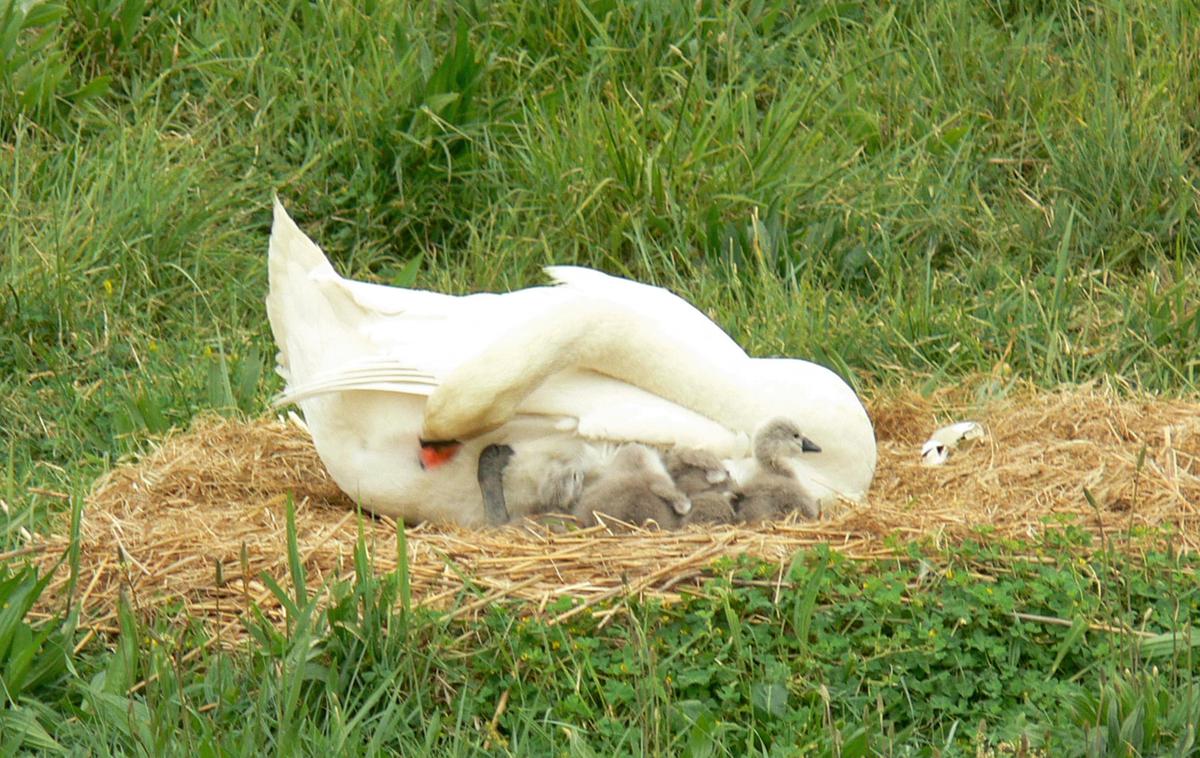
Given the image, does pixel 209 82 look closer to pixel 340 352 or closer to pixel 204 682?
pixel 340 352

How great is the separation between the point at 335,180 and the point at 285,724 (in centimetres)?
476

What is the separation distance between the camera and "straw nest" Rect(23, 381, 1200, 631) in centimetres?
470

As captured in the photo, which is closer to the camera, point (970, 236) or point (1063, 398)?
point (1063, 398)

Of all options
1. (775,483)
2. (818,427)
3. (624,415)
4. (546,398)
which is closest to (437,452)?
(546,398)

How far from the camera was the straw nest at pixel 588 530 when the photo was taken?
4.70 m

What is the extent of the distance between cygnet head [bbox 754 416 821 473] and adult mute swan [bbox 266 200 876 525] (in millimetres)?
44

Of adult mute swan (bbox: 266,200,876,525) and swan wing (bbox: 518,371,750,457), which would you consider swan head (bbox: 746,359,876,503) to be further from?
swan wing (bbox: 518,371,750,457)

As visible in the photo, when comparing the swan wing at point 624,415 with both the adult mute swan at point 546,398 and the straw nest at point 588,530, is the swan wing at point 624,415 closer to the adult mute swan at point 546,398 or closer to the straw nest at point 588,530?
the adult mute swan at point 546,398

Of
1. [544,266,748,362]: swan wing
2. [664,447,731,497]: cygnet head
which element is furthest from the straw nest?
[544,266,748,362]: swan wing

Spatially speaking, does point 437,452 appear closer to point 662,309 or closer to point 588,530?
point 588,530

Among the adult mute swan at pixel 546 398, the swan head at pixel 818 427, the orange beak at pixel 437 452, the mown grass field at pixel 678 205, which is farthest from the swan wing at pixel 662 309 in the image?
the mown grass field at pixel 678 205

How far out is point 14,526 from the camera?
5.20 metres

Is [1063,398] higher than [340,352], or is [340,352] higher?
[340,352]

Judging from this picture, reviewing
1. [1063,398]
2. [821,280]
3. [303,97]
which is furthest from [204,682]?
[303,97]
